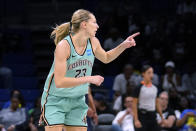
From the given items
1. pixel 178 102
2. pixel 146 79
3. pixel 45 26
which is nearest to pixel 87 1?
pixel 45 26

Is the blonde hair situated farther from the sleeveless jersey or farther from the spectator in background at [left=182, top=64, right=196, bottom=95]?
the spectator in background at [left=182, top=64, right=196, bottom=95]

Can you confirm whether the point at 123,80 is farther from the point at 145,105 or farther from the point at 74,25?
the point at 74,25

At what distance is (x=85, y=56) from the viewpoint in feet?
12.6

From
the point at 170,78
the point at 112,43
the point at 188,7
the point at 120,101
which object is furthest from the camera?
the point at 188,7

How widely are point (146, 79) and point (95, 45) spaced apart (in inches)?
112

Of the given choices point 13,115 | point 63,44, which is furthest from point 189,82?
point 63,44

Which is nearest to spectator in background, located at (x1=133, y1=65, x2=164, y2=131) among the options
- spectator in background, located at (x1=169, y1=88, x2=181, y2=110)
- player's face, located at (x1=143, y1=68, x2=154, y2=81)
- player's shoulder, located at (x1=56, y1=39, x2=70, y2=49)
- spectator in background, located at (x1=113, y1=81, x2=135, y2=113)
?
player's face, located at (x1=143, y1=68, x2=154, y2=81)

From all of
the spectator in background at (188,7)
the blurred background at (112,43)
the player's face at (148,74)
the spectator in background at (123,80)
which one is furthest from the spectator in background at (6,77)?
the spectator in background at (188,7)

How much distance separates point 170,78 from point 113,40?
5.77 ft

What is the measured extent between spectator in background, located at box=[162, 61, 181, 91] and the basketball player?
5.63 m

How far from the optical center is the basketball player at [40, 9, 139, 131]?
3.73 meters

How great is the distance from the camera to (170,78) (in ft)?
31.0

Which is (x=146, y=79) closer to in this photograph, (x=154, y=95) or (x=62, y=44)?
(x=154, y=95)

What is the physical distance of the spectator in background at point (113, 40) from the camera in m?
10.3
